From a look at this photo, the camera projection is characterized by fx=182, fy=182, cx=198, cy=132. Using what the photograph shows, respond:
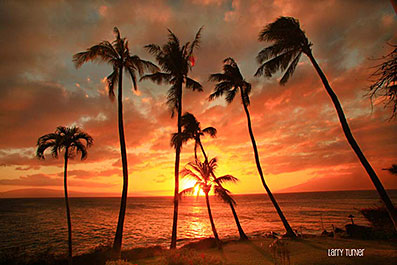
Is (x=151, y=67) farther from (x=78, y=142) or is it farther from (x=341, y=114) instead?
(x=341, y=114)

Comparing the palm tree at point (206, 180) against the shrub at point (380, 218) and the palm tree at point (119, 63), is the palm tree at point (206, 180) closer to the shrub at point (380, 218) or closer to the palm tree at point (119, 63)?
the palm tree at point (119, 63)

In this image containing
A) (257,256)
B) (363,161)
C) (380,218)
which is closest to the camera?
(363,161)

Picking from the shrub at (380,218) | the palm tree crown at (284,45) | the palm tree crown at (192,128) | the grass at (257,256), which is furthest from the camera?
the palm tree crown at (192,128)

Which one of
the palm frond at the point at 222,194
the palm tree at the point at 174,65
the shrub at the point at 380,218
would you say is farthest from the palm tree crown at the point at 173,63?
the shrub at the point at 380,218

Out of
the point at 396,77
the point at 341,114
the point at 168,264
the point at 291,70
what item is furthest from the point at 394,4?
the point at 168,264

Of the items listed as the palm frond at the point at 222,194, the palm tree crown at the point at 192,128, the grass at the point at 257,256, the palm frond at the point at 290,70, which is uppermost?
the palm frond at the point at 290,70

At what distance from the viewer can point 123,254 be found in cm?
1250

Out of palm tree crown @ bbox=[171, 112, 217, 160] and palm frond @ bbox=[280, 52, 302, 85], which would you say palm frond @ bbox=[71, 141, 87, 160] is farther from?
palm frond @ bbox=[280, 52, 302, 85]

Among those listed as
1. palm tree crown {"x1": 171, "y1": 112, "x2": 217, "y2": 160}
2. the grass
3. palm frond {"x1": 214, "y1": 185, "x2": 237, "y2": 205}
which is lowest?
the grass

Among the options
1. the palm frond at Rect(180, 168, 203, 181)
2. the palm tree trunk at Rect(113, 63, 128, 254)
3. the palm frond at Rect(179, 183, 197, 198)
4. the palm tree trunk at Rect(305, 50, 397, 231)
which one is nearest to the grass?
the palm tree trunk at Rect(113, 63, 128, 254)

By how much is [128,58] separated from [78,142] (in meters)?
6.85

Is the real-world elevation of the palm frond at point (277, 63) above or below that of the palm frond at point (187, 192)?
above

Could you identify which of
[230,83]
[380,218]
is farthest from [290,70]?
[380,218]

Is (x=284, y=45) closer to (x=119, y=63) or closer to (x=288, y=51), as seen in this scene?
(x=288, y=51)
